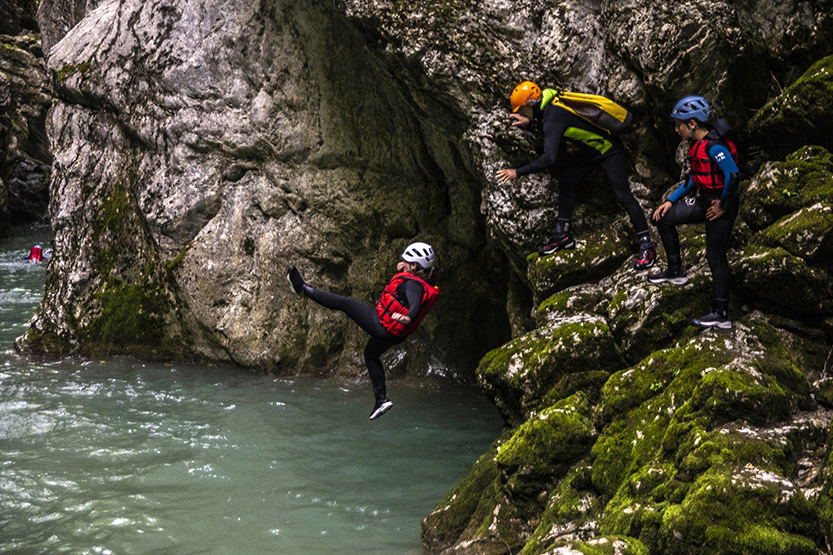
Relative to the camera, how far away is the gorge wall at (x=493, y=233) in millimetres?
5461

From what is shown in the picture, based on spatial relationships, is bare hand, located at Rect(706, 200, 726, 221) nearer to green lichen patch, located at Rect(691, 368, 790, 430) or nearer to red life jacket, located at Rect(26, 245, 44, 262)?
green lichen patch, located at Rect(691, 368, 790, 430)

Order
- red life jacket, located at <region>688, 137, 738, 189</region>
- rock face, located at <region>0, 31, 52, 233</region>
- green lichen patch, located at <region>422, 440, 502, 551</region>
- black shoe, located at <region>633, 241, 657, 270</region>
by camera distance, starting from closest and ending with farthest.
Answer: red life jacket, located at <region>688, 137, 738, 189</region>
green lichen patch, located at <region>422, 440, 502, 551</region>
black shoe, located at <region>633, 241, 657, 270</region>
rock face, located at <region>0, 31, 52, 233</region>

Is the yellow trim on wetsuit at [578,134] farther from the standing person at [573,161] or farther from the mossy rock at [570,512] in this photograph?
the mossy rock at [570,512]

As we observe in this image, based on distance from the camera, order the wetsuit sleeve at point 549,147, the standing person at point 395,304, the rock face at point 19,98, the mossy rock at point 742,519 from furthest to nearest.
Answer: the rock face at point 19,98 < the standing person at point 395,304 < the wetsuit sleeve at point 549,147 < the mossy rock at point 742,519

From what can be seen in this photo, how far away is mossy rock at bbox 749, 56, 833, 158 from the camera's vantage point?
21.9ft

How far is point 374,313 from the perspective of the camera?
8.38 meters

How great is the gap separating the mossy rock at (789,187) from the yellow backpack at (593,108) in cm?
170

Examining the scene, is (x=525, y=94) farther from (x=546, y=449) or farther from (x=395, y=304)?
(x=546, y=449)

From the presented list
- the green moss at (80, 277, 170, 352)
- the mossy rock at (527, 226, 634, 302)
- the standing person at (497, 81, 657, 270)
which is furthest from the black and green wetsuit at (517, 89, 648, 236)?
the green moss at (80, 277, 170, 352)

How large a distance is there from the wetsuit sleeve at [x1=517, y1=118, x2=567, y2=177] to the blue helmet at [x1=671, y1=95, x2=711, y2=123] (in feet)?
4.94

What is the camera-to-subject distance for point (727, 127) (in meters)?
6.47

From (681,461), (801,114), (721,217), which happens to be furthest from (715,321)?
(801,114)

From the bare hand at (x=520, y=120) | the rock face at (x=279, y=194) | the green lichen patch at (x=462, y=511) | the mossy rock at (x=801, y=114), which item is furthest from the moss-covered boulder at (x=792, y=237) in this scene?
the rock face at (x=279, y=194)

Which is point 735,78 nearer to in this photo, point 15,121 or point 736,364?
point 736,364
